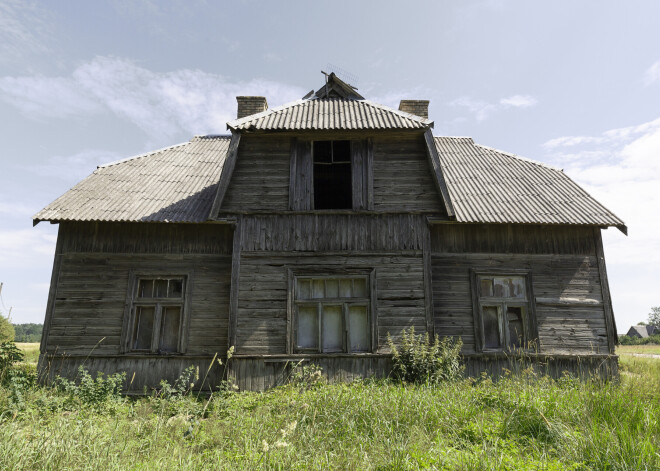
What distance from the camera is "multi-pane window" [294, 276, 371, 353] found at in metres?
8.39

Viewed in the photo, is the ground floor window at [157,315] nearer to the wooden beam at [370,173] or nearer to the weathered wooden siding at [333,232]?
the weathered wooden siding at [333,232]

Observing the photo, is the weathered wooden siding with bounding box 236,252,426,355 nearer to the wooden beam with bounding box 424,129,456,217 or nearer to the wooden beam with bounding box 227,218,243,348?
the wooden beam with bounding box 227,218,243,348

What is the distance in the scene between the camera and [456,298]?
9164 millimetres

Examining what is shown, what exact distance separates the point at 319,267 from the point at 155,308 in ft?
13.1

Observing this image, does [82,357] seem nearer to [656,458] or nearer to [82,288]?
[82,288]

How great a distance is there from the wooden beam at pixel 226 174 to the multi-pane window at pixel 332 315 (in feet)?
7.77

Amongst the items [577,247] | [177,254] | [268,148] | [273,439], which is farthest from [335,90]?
[273,439]

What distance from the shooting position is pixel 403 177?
9195mm

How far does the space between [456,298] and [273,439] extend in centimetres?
600

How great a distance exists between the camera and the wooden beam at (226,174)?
8.66 m

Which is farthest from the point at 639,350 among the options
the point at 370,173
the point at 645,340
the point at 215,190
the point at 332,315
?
the point at 215,190

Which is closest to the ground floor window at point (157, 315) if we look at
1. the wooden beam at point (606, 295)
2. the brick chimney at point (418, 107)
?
the brick chimney at point (418, 107)

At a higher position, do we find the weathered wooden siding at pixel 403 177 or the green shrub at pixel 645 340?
the weathered wooden siding at pixel 403 177

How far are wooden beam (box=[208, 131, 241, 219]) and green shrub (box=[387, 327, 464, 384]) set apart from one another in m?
4.61
